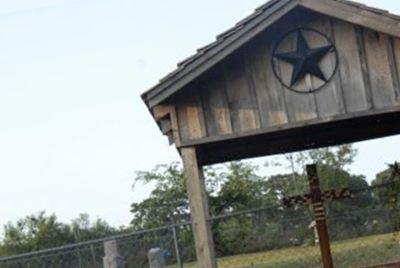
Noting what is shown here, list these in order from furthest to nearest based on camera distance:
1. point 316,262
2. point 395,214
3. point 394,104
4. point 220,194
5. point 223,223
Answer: point 220,194
point 223,223
point 316,262
point 395,214
point 394,104

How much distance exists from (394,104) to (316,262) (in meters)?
6.25

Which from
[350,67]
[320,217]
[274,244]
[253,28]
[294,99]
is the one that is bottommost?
[274,244]

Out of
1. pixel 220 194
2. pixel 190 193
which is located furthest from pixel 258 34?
pixel 220 194

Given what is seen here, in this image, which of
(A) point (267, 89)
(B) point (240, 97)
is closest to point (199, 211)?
(B) point (240, 97)

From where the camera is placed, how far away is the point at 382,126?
1321cm

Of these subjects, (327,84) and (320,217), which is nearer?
(327,84)

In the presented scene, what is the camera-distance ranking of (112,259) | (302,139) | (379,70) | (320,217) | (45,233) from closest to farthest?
(112,259), (379,70), (320,217), (302,139), (45,233)

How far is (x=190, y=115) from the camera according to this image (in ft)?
33.1

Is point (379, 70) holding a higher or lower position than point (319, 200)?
higher

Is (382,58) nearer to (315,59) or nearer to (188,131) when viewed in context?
(315,59)

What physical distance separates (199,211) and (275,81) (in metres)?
2.05

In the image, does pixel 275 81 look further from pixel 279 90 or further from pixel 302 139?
pixel 302 139

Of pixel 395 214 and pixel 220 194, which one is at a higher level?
pixel 220 194

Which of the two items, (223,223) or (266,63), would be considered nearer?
(266,63)
